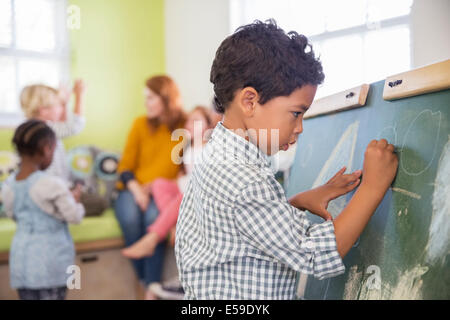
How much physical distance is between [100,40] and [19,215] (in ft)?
6.14

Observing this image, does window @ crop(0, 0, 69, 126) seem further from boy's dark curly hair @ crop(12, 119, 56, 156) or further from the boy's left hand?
the boy's left hand

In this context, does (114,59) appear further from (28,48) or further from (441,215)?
(441,215)

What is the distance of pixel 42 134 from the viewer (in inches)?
75.3

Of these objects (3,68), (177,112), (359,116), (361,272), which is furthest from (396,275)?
(3,68)

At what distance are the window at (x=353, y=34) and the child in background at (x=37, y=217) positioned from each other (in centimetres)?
126

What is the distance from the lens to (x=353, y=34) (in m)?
2.21

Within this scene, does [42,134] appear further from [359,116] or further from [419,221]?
[419,221]

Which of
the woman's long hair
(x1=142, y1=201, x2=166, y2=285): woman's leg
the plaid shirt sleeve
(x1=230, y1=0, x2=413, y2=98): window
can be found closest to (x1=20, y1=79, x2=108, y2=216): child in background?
(x1=142, y1=201, x2=166, y2=285): woman's leg

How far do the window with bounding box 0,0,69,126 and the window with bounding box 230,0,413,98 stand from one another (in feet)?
5.58

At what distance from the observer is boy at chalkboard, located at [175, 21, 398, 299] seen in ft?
2.59

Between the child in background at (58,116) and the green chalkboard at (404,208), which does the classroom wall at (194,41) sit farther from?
the green chalkboard at (404,208)

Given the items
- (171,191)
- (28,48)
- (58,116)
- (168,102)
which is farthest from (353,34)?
(28,48)

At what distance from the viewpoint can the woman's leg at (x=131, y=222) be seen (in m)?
2.69

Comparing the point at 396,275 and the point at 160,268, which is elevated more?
the point at 396,275
